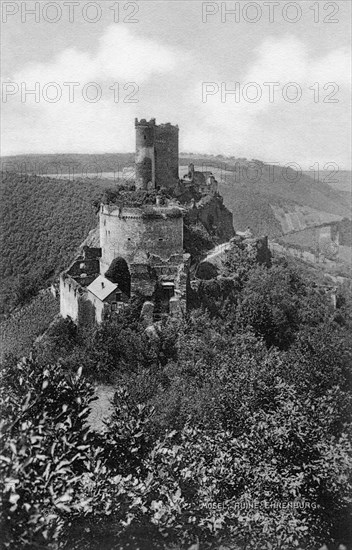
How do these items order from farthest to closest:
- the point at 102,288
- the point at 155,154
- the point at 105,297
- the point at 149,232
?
the point at 155,154 < the point at 149,232 < the point at 102,288 < the point at 105,297

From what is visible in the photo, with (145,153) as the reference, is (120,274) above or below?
below

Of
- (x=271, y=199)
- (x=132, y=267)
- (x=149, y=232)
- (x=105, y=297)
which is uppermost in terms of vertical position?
(x=271, y=199)

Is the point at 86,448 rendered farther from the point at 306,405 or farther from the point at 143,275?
the point at 143,275

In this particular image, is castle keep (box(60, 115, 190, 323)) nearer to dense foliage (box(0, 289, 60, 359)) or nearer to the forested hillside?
dense foliage (box(0, 289, 60, 359))

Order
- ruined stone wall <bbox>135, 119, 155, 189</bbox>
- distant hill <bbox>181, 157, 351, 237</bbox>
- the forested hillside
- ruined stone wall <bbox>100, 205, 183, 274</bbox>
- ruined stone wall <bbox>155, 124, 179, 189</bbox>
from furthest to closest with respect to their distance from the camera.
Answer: distant hill <bbox>181, 157, 351, 237</bbox> → the forested hillside → ruined stone wall <bbox>155, 124, 179, 189</bbox> → ruined stone wall <bbox>135, 119, 155, 189</bbox> → ruined stone wall <bbox>100, 205, 183, 274</bbox>

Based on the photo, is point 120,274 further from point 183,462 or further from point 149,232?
point 183,462

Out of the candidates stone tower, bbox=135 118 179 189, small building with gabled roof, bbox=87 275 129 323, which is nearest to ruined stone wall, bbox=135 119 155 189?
stone tower, bbox=135 118 179 189

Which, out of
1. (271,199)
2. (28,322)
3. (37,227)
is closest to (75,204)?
(37,227)

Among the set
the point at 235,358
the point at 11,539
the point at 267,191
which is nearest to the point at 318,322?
the point at 235,358
